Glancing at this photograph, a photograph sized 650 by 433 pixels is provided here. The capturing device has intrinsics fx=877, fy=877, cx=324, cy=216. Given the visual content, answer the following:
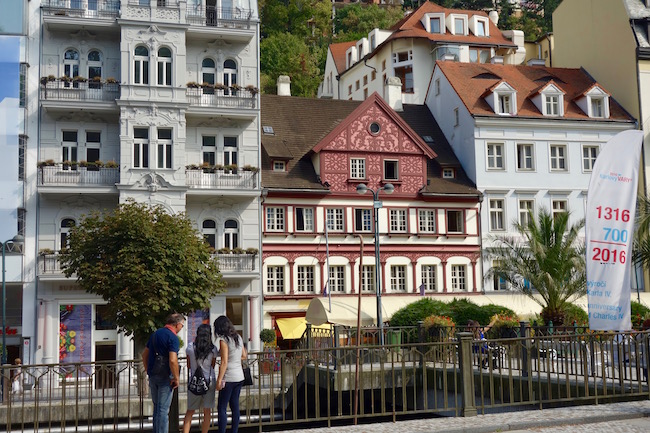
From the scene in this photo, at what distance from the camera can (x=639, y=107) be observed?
46.0 meters

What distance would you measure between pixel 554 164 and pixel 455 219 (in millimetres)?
6174

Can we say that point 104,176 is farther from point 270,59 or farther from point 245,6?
point 270,59

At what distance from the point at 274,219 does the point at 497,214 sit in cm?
1170

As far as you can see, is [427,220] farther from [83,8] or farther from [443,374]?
[443,374]

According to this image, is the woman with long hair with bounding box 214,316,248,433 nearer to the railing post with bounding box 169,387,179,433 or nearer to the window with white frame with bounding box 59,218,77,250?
the railing post with bounding box 169,387,179,433

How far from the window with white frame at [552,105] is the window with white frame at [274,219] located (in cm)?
1547

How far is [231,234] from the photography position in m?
38.9

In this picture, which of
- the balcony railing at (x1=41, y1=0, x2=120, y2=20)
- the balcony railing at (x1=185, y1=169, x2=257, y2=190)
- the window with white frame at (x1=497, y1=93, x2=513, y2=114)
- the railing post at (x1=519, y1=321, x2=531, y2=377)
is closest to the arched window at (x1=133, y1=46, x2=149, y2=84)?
the balcony railing at (x1=41, y1=0, x2=120, y2=20)

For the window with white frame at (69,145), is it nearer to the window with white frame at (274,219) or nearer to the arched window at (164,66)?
the arched window at (164,66)

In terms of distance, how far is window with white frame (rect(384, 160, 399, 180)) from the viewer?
43.3 m

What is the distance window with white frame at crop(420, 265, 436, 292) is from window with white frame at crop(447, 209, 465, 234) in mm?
2203

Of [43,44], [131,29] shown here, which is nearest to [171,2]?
[131,29]

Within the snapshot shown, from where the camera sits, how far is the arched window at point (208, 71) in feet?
129

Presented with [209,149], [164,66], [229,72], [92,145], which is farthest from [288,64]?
[92,145]
